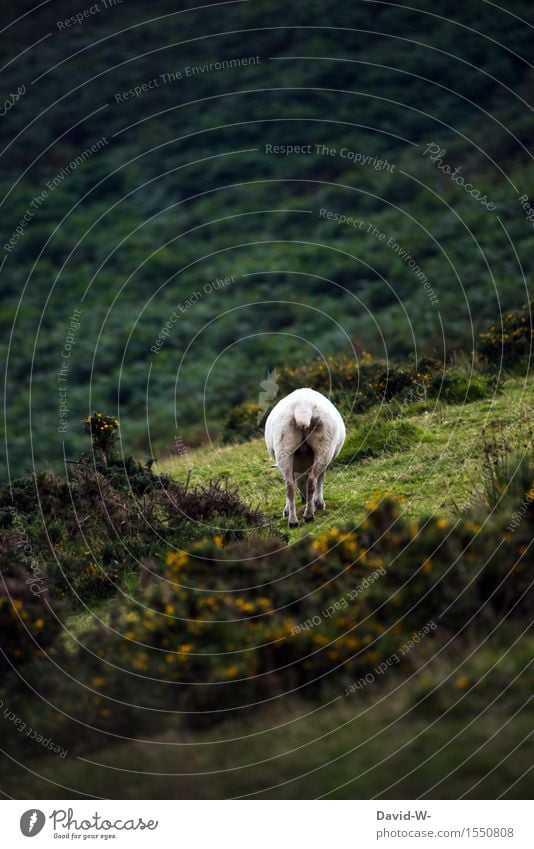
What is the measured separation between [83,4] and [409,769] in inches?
3378

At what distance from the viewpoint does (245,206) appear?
193 feet

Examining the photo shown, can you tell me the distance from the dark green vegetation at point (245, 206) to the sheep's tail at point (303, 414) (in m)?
15.7

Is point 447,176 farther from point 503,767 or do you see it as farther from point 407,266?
point 503,767

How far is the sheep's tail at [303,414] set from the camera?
11452mm

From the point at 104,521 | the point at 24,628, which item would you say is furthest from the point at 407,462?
the point at 24,628

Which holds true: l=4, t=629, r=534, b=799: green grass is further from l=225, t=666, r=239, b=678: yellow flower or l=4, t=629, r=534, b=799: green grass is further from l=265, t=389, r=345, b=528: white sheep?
l=265, t=389, r=345, b=528: white sheep

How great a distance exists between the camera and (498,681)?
→ 22.6 ft

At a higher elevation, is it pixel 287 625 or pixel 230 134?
pixel 230 134

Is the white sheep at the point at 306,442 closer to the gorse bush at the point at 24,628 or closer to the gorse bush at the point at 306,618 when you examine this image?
the gorse bush at the point at 306,618

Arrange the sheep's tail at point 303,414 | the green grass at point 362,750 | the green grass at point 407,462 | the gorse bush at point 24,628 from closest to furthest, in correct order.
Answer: the green grass at point 362,750
the gorse bush at point 24,628
the sheep's tail at point 303,414
the green grass at point 407,462

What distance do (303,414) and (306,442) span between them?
2.18 feet

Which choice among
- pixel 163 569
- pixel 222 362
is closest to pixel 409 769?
pixel 163 569

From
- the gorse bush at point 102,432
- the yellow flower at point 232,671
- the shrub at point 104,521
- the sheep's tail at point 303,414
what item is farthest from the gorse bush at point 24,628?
the gorse bush at point 102,432

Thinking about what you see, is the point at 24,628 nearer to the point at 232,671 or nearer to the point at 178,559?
the point at 178,559
